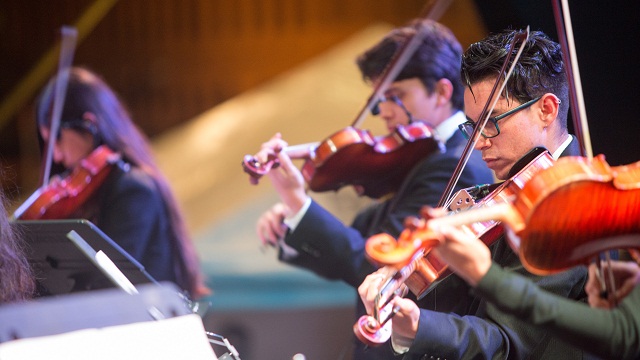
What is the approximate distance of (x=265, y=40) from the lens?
17.6ft

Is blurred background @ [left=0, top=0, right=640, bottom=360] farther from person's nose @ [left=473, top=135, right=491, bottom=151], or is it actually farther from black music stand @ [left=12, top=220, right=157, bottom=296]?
person's nose @ [left=473, top=135, right=491, bottom=151]

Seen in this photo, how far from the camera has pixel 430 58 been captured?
9.09 ft

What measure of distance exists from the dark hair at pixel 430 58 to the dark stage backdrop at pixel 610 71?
0.47 meters

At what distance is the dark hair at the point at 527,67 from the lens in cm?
185

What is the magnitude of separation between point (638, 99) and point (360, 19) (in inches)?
121

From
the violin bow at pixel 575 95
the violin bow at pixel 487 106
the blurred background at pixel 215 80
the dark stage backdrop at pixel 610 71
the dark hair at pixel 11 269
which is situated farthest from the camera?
the blurred background at pixel 215 80

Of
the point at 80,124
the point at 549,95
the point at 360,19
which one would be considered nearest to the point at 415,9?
the point at 360,19

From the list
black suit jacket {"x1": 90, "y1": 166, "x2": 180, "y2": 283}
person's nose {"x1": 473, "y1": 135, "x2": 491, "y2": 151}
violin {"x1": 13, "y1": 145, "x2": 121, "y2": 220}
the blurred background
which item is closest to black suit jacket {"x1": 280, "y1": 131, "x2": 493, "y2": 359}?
person's nose {"x1": 473, "y1": 135, "x2": 491, "y2": 151}

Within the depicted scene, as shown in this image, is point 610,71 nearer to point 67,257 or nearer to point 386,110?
point 386,110

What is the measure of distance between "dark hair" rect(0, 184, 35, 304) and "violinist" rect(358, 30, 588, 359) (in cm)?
87

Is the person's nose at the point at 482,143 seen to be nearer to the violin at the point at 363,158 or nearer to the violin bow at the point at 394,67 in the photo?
the violin at the point at 363,158

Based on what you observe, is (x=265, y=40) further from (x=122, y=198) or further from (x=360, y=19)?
(x=122, y=198)

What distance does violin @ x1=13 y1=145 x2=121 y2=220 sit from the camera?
3213mm

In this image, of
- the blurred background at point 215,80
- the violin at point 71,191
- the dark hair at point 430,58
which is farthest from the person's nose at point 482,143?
the blurred background at point 215,80
